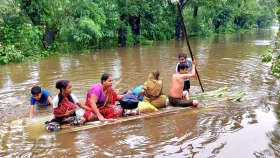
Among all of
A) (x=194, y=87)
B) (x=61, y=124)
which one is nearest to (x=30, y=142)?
(x=61, y=124)

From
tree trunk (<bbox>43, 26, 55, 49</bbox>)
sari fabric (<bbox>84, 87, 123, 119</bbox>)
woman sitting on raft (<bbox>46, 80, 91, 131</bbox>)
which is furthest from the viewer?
tree trunk (<bbox>43, 26, 55, 49</bbox>)

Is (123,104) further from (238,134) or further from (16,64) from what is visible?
(16,64)

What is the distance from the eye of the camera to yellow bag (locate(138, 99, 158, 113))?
6.21 m

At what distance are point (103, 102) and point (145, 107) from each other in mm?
1018

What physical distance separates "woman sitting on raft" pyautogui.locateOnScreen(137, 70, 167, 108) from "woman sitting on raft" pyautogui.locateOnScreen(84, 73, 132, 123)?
81 cm

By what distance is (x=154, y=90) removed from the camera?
646 centimetres

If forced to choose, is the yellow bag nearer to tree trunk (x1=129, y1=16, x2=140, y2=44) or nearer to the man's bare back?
the man's bare back

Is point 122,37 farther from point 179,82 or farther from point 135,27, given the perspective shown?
point 179,82

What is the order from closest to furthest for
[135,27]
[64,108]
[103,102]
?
[64,108] → [103,102] → [135,27]

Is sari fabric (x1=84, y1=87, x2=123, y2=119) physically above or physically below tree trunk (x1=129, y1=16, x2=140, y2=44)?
below

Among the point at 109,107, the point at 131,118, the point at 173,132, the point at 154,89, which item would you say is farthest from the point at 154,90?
the point at 173,132

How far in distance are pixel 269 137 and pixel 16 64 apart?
12803mm

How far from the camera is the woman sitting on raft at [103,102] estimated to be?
17.8ft

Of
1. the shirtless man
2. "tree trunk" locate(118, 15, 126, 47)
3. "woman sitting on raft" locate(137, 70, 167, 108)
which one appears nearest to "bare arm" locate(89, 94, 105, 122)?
"woman sitting on raft" locate(137, 70, 167, 108)
